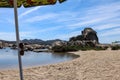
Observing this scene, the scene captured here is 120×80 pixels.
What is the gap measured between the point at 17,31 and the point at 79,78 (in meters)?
5.52

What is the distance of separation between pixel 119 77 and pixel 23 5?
5160mm

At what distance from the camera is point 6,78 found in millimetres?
12508

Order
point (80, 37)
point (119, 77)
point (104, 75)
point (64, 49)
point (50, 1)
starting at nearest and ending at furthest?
point (50, 1) < point (119, 77) < point (104, 75) < point (64, 49) < point (80, 37)

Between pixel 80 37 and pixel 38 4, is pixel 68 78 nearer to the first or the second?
pixel 38 4

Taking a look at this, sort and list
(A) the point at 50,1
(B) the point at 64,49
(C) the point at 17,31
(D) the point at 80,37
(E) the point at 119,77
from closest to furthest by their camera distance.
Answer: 1. (C) the point at 17,31
2. (A) the point at 50,1
3. (E) the point at 119,77
4. (B) the point at 64,49
5. (D) the point at 80,37

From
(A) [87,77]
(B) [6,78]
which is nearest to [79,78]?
(A) [87,77]

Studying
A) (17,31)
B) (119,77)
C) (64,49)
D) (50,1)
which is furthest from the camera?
(64,49)

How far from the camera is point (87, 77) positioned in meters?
11.6

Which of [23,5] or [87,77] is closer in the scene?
[23,5]

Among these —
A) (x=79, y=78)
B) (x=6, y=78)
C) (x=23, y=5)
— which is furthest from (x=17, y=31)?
(x=6, y=78)

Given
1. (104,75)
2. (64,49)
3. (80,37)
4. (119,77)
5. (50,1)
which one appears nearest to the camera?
(50,1)

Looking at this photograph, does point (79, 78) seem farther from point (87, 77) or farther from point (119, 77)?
point (119, 77)

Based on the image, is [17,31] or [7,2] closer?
[17,31]

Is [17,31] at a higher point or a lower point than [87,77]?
higher
